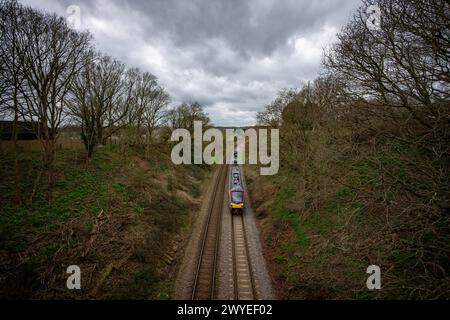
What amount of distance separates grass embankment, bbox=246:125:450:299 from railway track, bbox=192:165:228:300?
332 centimetres

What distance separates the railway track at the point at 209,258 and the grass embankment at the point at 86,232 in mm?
1440

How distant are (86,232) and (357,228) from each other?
1227 cm

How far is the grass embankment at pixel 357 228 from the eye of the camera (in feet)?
16.4

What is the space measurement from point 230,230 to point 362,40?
14.0 metres

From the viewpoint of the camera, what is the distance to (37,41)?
11.1 m

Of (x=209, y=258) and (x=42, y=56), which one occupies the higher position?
(x=42, y=56)

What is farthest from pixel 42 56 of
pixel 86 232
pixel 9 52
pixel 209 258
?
pixel 209 258

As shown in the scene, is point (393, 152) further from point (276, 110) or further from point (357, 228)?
point (276, 110)

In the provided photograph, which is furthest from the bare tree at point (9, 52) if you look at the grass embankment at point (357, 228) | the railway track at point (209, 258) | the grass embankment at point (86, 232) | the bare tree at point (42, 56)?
the grass embankment at point (357, 228)

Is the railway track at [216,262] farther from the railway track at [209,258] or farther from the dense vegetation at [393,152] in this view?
the dense vegetation at [393,152]

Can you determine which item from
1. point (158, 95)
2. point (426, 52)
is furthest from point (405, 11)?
point (158, 95)

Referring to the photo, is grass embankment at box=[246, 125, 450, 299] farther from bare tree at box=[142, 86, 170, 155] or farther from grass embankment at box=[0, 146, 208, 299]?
bare tree at box=[142, 86, 170, 155]

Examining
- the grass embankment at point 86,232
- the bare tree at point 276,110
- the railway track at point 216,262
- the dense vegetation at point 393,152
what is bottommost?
the railway track at point 216,262

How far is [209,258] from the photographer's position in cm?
1244
